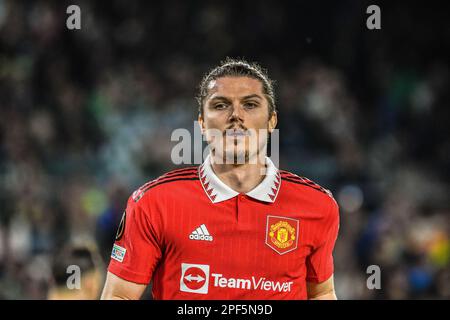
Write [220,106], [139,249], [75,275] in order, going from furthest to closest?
[75,275] → [220,106] → [139,249]

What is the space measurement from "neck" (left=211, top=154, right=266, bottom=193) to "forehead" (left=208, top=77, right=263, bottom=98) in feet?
0.95

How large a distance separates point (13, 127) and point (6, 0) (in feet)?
7.03

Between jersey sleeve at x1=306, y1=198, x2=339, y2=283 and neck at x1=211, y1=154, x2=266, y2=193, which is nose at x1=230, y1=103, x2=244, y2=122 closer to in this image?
neck at x1=211, y1=154, x2=266, y2=193

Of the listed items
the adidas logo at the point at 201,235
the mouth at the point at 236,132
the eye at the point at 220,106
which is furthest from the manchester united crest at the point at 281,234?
the eye at the point at 220,106

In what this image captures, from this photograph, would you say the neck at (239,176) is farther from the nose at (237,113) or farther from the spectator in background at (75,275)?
the spectator in background at (75,275)

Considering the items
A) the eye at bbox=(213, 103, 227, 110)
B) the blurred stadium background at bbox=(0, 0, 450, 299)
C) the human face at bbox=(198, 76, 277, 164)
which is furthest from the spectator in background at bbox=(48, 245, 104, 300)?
the blurred stadium background at bbox=(0, 0, 450, 299)

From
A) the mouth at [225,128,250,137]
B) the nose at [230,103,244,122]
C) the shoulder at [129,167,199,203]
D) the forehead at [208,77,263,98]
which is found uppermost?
the forehead at [208,77,263,98]

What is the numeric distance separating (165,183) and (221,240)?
0.33 metres

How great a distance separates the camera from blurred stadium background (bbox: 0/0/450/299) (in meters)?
7.38

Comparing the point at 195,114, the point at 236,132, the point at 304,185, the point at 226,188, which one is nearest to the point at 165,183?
the point at 226,188

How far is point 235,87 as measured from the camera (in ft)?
9.85

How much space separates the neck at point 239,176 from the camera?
307 centimetres

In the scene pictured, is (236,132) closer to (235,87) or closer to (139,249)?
(235,87)

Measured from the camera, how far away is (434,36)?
33.8 feet
